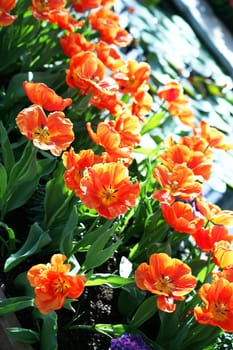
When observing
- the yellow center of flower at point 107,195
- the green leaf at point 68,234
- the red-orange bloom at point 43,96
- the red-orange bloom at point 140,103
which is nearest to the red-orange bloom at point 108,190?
the yellow center of flower at point 107,195

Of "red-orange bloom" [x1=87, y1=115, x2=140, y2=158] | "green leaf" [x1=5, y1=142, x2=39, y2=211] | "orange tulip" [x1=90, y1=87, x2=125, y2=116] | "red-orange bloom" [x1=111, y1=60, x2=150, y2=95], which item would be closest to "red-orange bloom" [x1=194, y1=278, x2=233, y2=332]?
"red-orange bloom" [x1=87, y1=115, x2=140, y2=158]

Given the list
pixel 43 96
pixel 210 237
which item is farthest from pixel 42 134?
pixel 210 237

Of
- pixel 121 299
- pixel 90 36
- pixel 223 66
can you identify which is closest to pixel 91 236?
pixel 121 299

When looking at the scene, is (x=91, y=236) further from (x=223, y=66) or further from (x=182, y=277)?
(x=223, y=66)

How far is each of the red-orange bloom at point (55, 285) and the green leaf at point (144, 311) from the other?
25 cm

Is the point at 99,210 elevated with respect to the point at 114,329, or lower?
elevated

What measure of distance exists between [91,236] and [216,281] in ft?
1.06

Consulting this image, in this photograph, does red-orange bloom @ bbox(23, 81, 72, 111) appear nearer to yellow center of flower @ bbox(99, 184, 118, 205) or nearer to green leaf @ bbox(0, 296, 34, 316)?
yellow center of flower @ bbox(99, 184, 118, 205)

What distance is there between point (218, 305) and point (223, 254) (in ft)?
0.41

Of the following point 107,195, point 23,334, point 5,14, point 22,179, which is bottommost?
point 23,334

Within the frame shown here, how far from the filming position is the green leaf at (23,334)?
151cm

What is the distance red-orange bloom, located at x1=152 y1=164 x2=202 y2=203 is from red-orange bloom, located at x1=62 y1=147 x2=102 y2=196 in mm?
172

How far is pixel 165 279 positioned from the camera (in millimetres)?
1481

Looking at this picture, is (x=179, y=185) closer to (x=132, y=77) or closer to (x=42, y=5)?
(x=132, y=77)
